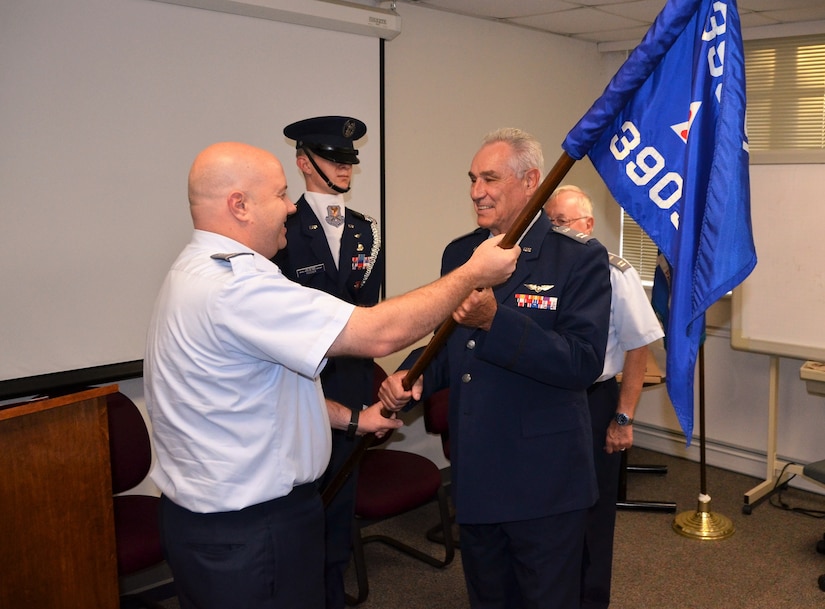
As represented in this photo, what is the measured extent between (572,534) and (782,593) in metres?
1.76

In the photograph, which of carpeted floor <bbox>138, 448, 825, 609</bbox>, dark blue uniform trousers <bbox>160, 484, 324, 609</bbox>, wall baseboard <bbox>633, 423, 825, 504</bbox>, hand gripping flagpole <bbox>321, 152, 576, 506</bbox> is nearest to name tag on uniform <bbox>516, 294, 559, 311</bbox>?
hand gripping flagpole <bbox>321, 152, 576, 506</bbox>

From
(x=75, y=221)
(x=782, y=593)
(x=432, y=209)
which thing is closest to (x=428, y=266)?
(x=432, y=209)

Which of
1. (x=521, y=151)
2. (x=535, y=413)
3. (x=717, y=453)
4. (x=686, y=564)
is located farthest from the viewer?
(x=717, y=453)

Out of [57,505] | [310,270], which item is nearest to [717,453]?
[310,270]

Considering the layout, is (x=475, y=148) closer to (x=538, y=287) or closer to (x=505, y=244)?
(x=538, y=287)

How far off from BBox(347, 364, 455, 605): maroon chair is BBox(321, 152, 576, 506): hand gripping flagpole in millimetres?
849

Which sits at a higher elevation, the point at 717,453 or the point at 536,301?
the point at 536,301

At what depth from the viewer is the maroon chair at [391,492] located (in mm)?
3324

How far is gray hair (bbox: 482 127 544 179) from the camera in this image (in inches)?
91.0

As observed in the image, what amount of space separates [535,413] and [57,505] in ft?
4.91

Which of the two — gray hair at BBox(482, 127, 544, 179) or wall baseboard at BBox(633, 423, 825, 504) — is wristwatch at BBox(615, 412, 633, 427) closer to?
gray hair at BBox(482, 127, 544, 179)

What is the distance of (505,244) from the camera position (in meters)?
1.78

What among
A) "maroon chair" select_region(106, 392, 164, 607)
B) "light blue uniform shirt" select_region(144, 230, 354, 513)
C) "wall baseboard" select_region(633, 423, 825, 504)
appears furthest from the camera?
"wall baseboard" select_region(633, 423, 825, 504)

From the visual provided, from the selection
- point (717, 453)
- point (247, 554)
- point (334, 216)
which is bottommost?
point (717, 453)
